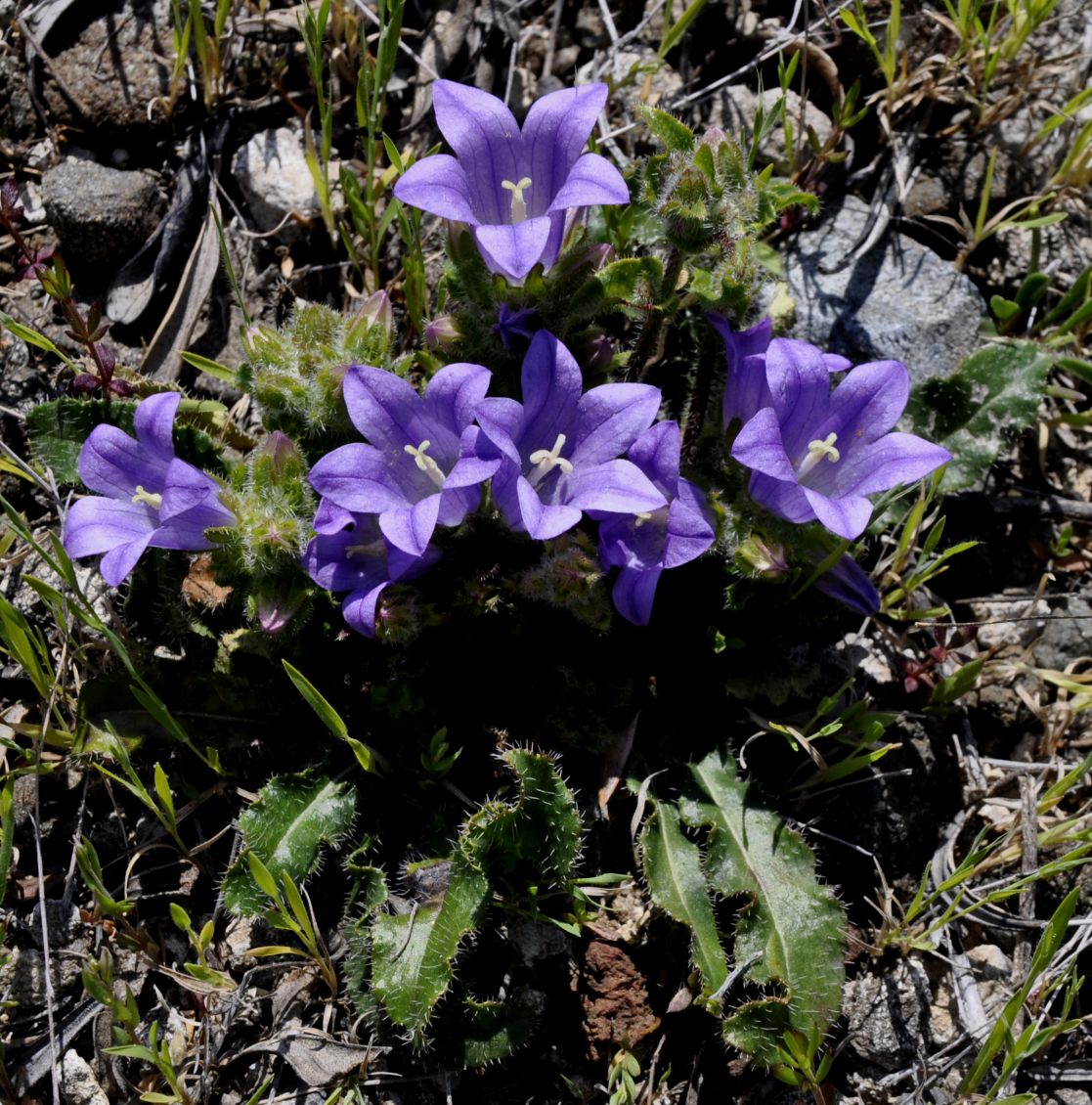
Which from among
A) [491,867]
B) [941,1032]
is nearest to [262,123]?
[491,867]

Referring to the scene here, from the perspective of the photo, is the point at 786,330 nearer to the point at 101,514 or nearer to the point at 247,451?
the point at 247,451

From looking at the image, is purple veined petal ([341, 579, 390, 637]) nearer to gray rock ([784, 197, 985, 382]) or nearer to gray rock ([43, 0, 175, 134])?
gray rock ([784, 197, 985, 382])

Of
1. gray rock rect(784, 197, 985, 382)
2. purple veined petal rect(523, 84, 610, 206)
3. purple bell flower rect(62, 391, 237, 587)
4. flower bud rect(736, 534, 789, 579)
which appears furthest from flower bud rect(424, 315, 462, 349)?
gray rock rect(784, 197, 985, 382)

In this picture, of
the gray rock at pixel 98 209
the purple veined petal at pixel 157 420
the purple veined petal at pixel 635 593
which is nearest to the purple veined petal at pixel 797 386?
the purple veined petal at pixel 635 593

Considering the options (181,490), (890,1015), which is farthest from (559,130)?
(890,1015)

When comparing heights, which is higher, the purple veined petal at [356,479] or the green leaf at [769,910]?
the purple veined petal at [356,479]

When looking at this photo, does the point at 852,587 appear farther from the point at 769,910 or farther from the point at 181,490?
the point at 181,490

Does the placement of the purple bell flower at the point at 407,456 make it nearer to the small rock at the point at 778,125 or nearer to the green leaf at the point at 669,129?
the green leaf at the point at 669,129
